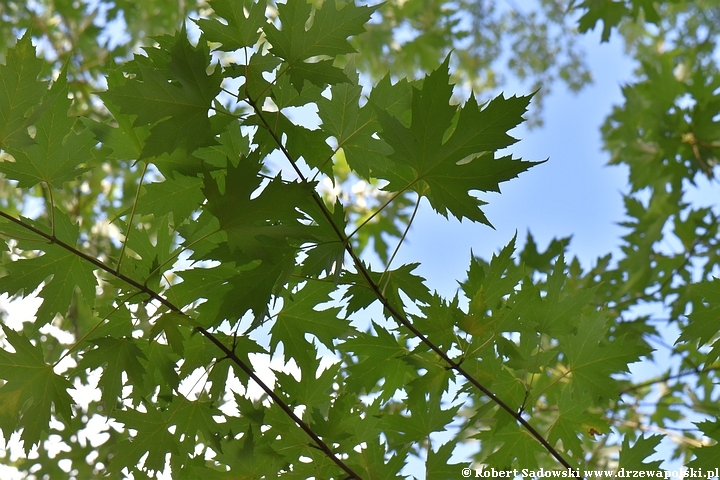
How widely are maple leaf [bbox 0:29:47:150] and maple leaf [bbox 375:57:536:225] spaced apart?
484 mm

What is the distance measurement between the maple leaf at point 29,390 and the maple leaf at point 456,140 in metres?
0.61

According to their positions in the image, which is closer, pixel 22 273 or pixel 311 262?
pixel 311 262

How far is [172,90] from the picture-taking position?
0.80m

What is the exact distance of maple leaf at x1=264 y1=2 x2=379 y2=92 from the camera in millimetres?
859

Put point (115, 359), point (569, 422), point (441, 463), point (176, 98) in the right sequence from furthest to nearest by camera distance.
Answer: point (569, 422) < point (441, 463) < point (115, 359) < point (176, 98)

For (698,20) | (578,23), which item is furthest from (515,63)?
(578,23)

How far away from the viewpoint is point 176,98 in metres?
0.80

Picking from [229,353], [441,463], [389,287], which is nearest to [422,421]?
[441,463]

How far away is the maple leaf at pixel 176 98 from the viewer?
79cm

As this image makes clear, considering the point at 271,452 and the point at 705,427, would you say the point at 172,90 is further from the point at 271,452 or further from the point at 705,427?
the point at 705,427

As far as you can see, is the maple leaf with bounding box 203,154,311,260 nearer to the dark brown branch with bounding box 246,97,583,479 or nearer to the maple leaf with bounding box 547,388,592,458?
the dark brown branch with bounding box 246,97,583,479

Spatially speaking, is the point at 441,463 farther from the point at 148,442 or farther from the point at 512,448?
the point at 148,442

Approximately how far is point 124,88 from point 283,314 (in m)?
0.43

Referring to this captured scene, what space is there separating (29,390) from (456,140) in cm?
72
